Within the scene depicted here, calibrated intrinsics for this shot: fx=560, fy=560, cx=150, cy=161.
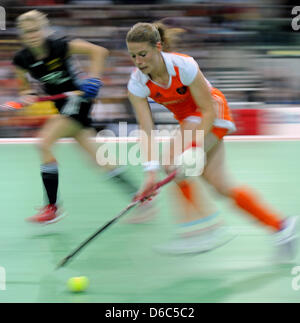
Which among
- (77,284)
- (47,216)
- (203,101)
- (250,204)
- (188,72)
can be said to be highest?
(188,72)

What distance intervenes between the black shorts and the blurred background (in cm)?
327

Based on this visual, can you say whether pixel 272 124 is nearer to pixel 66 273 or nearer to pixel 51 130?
pixel 51 130

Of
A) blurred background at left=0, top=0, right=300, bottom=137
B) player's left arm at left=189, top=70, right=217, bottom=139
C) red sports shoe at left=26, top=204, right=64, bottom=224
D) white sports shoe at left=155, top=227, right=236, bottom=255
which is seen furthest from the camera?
blurred background at left=0, top=0, right=300, bottom=137

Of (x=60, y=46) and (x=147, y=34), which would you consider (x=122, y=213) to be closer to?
(x=147, y=34)

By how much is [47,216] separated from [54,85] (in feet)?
2.86

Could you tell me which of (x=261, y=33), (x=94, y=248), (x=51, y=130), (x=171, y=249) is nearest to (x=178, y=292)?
(x=171, y=249)

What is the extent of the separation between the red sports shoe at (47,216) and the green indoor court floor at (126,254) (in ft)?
0.15

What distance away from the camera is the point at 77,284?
278cm

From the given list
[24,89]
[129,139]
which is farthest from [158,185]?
[129,139]

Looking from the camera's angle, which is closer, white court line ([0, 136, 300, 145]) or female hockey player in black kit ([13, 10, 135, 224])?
female hockey player in black kit ([13, 10, 135, 224])

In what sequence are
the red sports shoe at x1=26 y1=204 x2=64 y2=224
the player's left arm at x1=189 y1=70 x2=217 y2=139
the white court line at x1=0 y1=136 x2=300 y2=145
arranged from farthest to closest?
the white court line at x1=0 y1=136 x2=300 y2=145
the red sports shoe at x1=26 y1=204 x2=64 y2=224
the player's left arm at x1=189 y1=70 x2=217 y2=139

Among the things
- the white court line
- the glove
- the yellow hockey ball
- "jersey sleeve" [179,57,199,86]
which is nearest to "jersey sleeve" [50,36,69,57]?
the glove

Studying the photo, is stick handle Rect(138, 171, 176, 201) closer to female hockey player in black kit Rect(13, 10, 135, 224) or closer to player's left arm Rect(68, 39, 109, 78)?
female hockey player in black kit Rect(13, 10, 135, 224)

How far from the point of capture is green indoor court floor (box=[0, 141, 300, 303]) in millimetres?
2773
